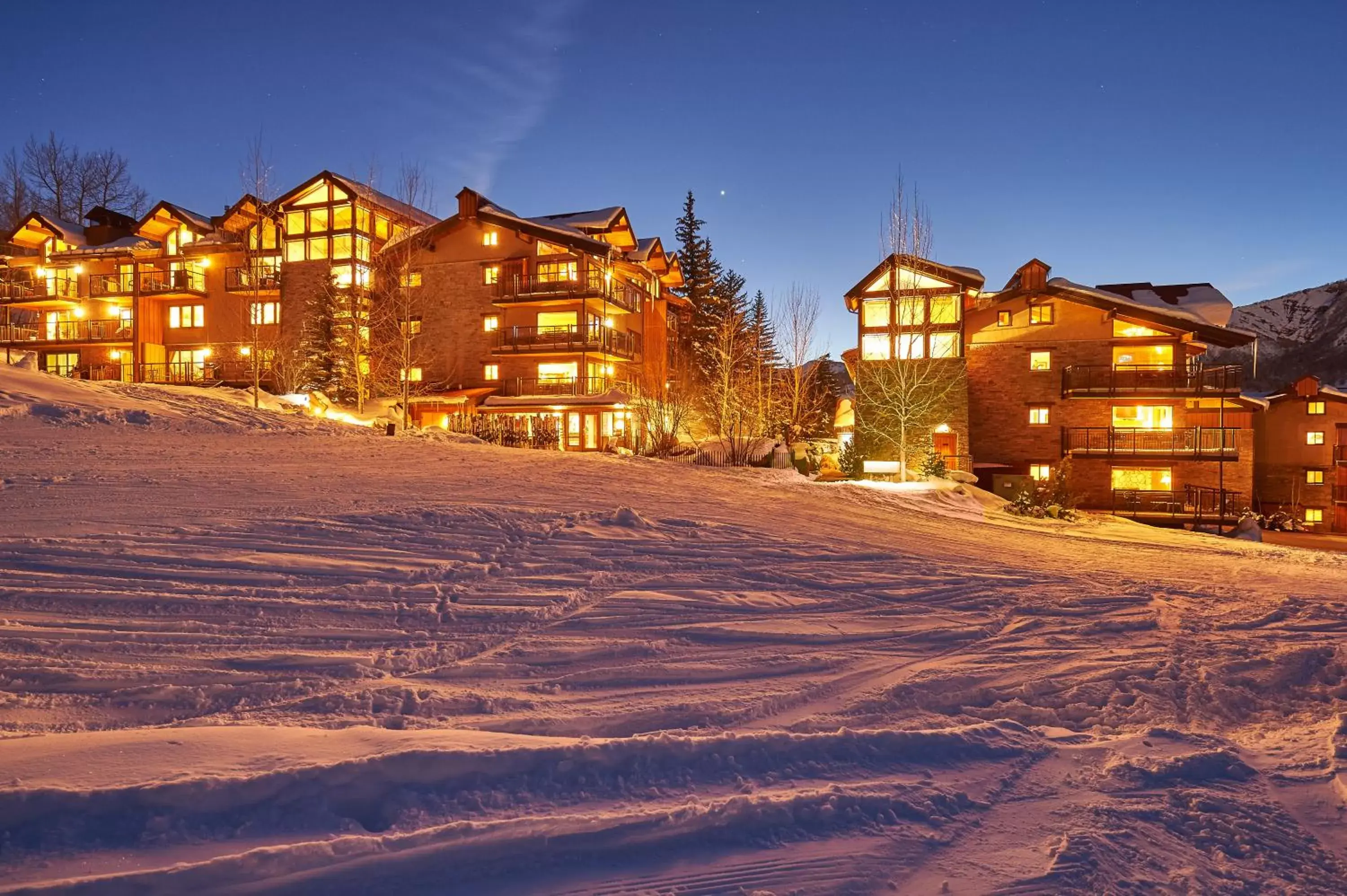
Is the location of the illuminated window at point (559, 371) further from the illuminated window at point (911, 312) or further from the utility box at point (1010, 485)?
the utility box at point (1010, 485)

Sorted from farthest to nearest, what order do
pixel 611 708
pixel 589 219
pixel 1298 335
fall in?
pixel 1298 335, pixel 589 219, pixel 611 708

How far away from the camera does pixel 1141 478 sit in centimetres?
3070

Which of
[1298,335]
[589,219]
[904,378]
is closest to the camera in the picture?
[904,378]

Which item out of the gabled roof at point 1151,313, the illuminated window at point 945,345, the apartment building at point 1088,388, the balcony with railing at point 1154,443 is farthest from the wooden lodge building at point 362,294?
the balcony with railing at point 1154,443

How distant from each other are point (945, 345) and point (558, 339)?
1706 cm

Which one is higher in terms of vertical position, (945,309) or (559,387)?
(945,309)

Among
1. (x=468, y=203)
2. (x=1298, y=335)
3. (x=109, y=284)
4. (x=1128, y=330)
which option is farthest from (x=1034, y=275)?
(x=1298, y=335)

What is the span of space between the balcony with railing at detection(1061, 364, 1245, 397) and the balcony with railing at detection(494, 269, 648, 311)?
2088cm

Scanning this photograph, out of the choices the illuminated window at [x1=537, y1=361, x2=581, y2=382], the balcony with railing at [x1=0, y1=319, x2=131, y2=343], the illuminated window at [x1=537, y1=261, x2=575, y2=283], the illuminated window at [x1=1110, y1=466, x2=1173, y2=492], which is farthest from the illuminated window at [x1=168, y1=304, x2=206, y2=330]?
the illuminated window at [x1=1110, y1=466, x2=1173, y2=492]

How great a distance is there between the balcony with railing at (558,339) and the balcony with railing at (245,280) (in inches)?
490

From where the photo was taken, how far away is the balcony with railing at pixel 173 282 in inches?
1486

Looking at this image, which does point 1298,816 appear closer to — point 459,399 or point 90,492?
point 90,492

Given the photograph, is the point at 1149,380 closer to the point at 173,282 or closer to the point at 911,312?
the point at 911,312

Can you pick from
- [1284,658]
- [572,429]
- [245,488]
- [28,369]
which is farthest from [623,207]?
[1284,658]
